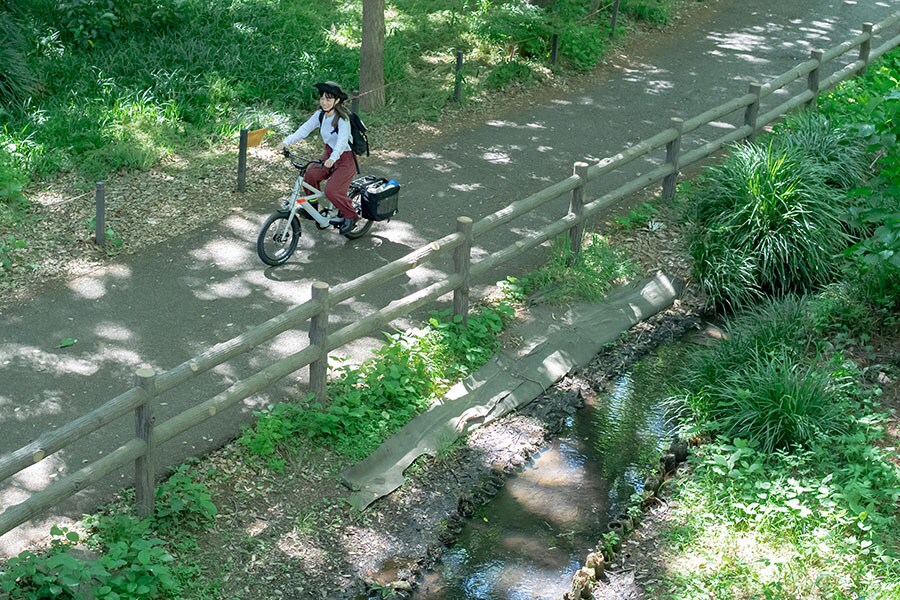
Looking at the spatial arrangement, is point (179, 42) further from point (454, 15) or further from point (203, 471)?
point (203, 471)

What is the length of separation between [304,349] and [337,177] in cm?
292

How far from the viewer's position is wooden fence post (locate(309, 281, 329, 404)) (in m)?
7.67

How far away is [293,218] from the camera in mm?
10195

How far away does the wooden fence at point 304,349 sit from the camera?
6148mm

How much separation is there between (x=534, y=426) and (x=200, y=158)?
5956 mm

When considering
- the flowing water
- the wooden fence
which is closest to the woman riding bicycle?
the wooden fence

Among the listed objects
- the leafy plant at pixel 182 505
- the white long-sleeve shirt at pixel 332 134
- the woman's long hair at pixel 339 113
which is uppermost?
the woman's long hair at pixel 339 113

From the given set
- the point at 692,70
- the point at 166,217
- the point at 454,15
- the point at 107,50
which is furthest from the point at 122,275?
the point at 692,70

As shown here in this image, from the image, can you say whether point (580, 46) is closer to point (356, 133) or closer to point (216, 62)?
point (216, 62)

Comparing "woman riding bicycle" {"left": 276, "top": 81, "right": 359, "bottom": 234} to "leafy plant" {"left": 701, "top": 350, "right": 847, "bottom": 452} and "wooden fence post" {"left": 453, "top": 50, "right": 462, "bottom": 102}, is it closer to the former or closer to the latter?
"leafy plant" {"left": 701, "top": 350, "right": 847, "bottom": 452}

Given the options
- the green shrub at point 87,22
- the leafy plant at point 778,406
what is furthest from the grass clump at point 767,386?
the green shrub at point 87,22

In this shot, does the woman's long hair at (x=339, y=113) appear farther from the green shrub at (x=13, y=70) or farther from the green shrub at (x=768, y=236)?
the green shrub at (x=13, y=70)

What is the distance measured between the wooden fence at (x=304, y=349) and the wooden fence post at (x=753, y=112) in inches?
21.4

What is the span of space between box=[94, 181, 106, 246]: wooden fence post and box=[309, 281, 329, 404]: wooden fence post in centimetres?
347
